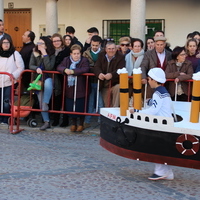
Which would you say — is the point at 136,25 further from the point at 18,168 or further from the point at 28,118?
the point at 18,168

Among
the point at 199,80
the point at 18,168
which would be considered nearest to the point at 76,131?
the point at 18,168

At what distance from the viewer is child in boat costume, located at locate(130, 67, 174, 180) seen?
593 centimetres

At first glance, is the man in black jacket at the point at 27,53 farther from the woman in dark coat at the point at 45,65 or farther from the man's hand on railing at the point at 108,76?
the man's hand on railing at the point at 108,76

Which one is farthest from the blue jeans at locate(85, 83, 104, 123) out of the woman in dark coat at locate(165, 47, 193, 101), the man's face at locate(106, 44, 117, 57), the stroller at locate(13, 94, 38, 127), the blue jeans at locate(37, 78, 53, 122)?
the woman in dark coat at locate(165, 47, 193, 101)

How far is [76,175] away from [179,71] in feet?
11.2

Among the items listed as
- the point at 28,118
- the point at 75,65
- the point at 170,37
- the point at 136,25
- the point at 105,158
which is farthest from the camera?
the point at 170,37

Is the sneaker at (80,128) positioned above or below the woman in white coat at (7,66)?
below

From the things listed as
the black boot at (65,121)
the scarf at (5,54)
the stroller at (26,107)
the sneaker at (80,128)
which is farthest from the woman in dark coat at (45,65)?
the sneaker at (80,128)

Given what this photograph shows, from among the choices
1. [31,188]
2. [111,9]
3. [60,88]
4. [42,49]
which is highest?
[111,9]

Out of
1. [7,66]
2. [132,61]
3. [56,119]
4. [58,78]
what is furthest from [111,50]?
[7,66]

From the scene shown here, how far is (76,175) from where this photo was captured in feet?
20.7

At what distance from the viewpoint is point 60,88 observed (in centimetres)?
946

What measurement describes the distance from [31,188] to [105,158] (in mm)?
1875

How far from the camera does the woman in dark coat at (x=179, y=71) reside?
8.69 m
